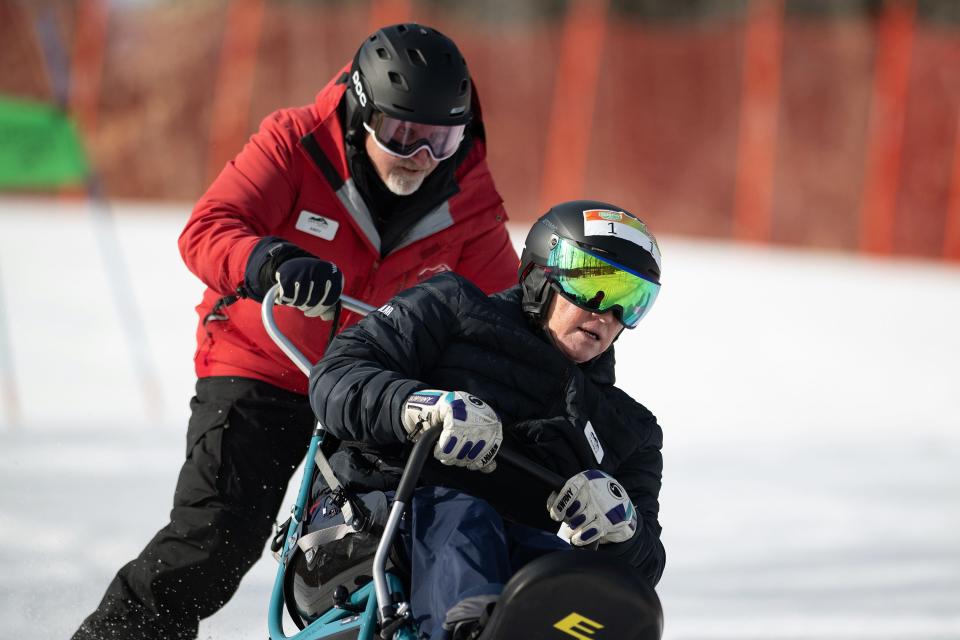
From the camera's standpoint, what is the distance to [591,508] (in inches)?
105

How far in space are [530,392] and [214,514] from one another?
1.04m

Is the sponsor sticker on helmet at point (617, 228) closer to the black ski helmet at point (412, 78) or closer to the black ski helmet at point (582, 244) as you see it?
the black ski helmet at point (582, 244)

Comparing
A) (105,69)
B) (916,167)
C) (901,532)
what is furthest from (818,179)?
(901,532)

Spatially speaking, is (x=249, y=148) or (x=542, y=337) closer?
(x=542, y=337)

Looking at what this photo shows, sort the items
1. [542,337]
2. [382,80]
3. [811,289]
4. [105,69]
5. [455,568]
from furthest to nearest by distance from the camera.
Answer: [105,69] < [811,289] < [382,80] < [542,337] < [455,568]

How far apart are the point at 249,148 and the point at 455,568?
168cm

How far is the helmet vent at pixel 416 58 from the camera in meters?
3.50

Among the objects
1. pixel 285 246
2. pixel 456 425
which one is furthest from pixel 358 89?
pixel 456 425

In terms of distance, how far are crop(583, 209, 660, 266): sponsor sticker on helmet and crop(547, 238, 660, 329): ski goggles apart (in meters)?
0.06

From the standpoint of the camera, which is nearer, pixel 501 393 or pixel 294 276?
pixel 501 393

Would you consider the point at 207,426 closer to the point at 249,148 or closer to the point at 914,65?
the point at 249,148

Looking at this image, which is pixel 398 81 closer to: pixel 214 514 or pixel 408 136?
Answer: pixel 408 136

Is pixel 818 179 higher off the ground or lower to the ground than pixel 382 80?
higher

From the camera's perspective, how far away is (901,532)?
6.65m
